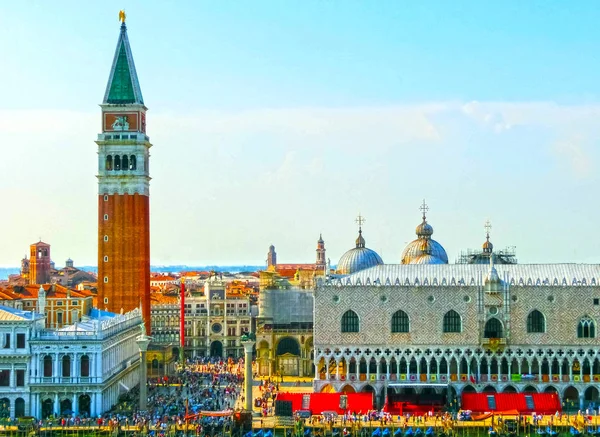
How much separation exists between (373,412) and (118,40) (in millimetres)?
42211

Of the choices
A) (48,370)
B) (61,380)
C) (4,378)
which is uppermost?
(48,370)

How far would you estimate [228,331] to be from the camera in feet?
379

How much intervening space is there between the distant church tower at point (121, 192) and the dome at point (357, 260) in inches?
693

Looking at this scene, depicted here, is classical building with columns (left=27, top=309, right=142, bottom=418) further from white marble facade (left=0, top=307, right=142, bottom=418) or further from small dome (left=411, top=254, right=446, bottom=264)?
small dome (left=411, top=254, right=446, bottom=264)

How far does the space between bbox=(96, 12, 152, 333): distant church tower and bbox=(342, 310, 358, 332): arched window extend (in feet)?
84.2

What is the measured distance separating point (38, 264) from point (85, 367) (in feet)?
313

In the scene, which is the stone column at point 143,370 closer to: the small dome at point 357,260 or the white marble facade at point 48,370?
the white marble facade at point 48,370

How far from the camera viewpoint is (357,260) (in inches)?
3708

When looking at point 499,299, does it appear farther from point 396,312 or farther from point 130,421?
point 130,421

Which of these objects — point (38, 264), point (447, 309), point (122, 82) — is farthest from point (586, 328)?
point (38, 264)

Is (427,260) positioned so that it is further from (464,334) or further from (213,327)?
(213,327)

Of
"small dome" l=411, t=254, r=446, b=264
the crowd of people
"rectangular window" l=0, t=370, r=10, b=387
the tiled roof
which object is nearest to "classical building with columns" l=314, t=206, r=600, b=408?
the crowd of people

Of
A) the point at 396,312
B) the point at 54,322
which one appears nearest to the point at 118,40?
the point at 54,322

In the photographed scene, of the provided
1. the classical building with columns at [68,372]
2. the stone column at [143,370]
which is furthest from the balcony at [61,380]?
the stone column at [143,370]
